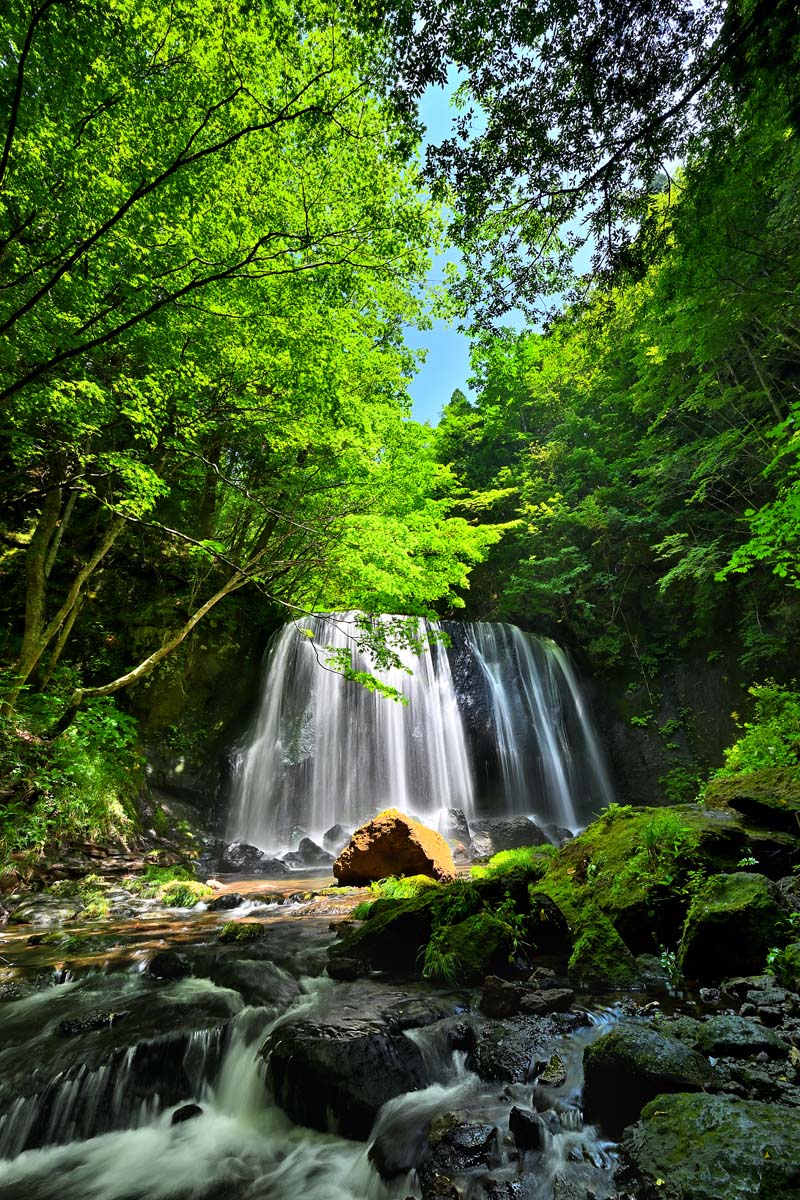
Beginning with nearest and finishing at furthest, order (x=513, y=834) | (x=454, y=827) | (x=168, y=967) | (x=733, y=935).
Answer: (x=733, y=935) < (x=168, y=967) < (x=513, y=834) < (x=454, y=827)

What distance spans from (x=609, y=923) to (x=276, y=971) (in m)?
3.07

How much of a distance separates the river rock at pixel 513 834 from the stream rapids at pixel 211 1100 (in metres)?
7.46

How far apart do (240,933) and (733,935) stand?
4804mm

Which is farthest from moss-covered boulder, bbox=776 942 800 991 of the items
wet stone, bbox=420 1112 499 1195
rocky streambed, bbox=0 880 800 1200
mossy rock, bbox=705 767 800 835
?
wet stone, bbox=420 1112 499 1195

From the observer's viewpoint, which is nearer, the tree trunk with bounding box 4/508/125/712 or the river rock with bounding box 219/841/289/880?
the tree trunk with bounding box 4/508/125/712

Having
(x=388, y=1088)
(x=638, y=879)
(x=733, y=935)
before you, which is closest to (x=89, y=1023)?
(x=388, y=1088)

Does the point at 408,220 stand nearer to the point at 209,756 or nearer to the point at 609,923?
the point at 609,923

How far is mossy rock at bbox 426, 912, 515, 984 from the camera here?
14.1ft

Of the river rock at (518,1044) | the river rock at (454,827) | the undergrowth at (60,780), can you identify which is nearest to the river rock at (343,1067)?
the river rock at (518,1044)

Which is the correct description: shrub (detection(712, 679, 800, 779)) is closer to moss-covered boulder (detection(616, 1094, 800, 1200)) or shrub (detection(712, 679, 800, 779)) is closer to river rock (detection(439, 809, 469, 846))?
river rock (detection(439, 809, 469, 846))

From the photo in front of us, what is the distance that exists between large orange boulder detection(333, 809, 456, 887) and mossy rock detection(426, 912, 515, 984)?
3.05 m

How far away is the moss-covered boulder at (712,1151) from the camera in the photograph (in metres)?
1.77

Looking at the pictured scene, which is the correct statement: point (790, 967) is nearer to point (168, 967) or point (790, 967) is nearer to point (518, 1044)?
point (518, 1044)

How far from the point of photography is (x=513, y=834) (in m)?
11.3
